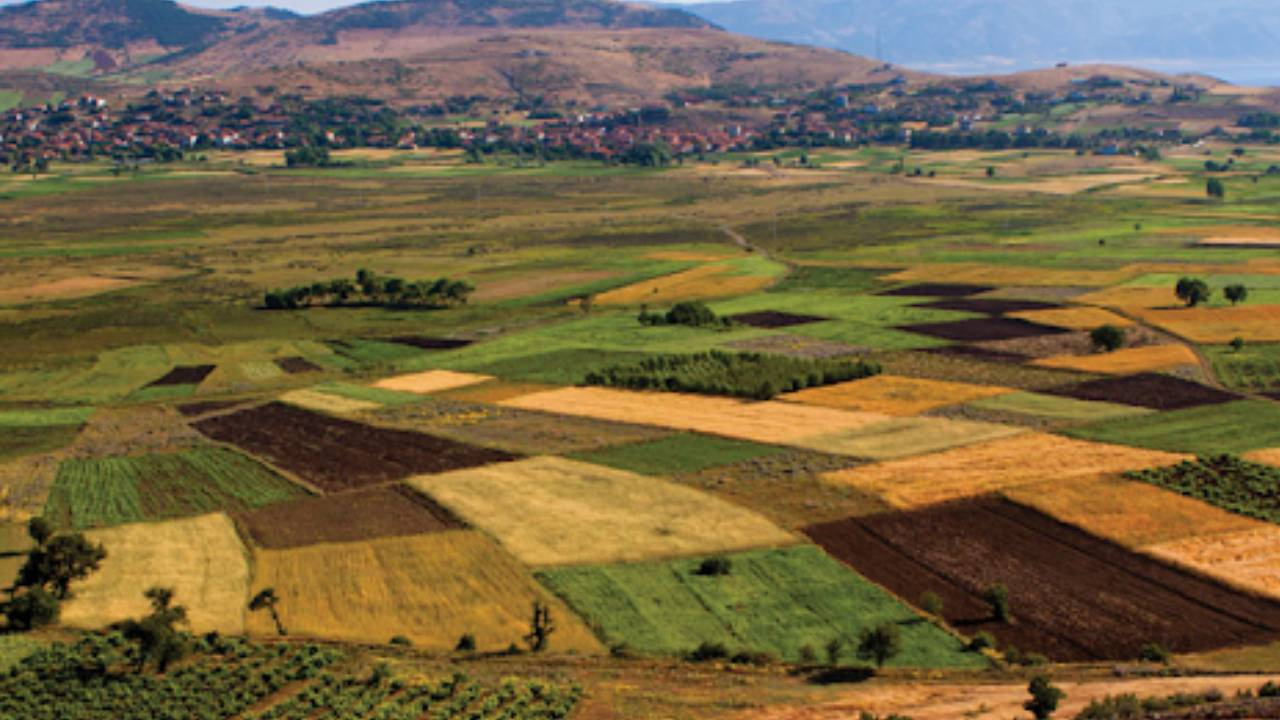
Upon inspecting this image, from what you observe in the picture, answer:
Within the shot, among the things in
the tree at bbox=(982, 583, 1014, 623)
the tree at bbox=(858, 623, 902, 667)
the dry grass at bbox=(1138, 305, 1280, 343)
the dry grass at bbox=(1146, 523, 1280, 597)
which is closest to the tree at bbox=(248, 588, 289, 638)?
the tree at bbox=(858, 623, 902, 667)

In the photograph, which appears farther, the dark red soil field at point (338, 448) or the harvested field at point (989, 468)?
the dark red soil field at point (338, 448)

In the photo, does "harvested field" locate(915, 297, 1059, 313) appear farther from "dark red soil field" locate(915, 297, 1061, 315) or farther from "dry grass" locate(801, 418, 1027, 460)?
"dry grass" locate(801, 418, 1027, 460)

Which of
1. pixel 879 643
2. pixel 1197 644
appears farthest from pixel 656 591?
pixel 1197 644

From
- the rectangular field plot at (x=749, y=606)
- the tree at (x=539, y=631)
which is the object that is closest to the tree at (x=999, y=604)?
the rectangular field plot at (x=749, y=606)

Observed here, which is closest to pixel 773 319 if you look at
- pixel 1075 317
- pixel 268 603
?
pixel 1075 317

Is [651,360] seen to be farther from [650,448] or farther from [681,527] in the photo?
[681,527]

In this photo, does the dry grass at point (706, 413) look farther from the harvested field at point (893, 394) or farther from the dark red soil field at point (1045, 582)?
the dark red soil field at point (1045, 582)

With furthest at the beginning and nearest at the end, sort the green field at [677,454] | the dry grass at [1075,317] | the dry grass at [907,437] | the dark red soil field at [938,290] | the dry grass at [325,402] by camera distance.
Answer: the dark red soil field at [938,290] < the dry grass at [1075,317] < the dry grass at [325,402] < the dry grass at [907,437] < the green field at [677,454]
